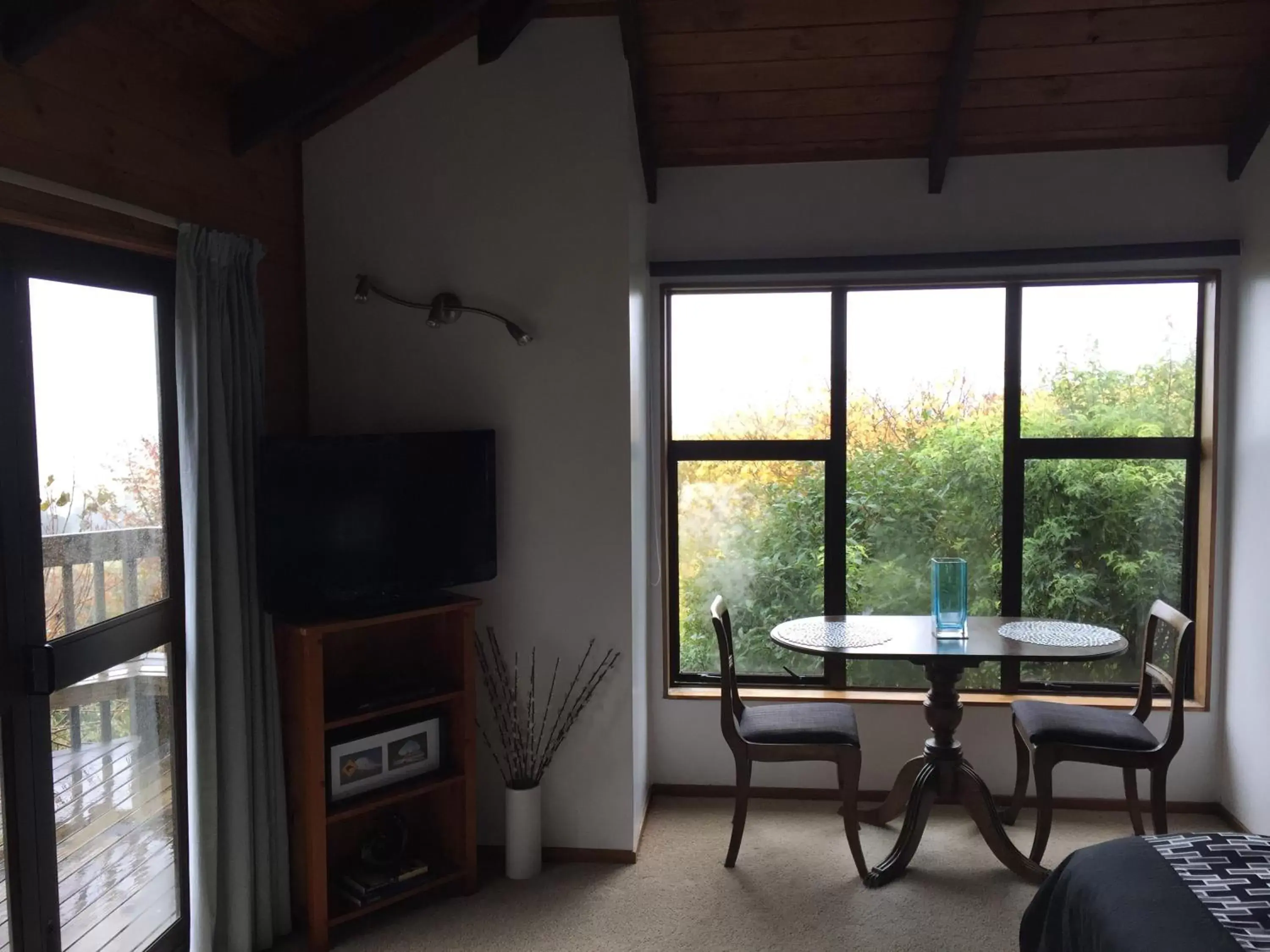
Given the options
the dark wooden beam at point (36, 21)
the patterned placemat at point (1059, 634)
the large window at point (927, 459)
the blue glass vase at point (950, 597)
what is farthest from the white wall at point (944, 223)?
the dark wooden beam at point (36, 21)

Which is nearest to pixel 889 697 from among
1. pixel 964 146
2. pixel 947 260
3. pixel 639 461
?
pixel 639 461

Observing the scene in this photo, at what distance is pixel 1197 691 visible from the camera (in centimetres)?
354

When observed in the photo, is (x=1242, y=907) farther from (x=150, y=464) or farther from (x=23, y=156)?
(x=23, y=156)

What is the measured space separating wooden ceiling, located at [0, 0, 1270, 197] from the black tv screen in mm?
949

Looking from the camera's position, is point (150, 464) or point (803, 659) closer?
point (150, 464)

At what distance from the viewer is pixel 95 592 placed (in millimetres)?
2244

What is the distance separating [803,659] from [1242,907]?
2.09 meters

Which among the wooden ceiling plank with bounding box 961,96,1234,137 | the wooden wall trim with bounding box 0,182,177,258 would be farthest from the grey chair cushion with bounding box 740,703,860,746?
the wooden wall trim with bounding box 0,182,177,258

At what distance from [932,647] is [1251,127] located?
207cm

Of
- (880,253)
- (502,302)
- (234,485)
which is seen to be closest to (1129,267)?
(880,253)

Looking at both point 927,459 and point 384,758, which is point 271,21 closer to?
point 384,758

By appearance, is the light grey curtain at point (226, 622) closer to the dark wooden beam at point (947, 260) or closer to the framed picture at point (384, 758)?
the framed picture at point (384, 758)

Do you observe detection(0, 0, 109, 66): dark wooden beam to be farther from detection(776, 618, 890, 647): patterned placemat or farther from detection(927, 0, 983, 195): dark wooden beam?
detection(776, 618, 890, 647): patterned placemat

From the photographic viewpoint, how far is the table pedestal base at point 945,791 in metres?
3.02
